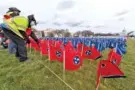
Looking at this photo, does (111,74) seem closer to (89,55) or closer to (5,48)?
(89,55)

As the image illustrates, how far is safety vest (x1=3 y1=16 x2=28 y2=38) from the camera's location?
34.5 feet

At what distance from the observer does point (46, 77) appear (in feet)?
34.3

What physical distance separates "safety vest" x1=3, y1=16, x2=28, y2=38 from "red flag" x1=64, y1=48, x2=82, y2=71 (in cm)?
183

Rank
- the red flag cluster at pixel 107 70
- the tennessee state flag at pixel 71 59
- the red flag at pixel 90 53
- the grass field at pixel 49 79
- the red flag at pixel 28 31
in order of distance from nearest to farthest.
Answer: the red flag cluster at pixel 107 70, the grass field at pixel 49 79, the tennessee state flag at pixel 71 59, the red flag at pixel 28 31, the red flag at pixel 90 53

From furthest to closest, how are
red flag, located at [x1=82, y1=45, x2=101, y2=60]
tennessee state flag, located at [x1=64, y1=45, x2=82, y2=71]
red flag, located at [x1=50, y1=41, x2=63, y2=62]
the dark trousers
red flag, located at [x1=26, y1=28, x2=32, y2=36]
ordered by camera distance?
red flag, located at [x1=82, y1=45, x2=101, y2=60]
red flag, located at [x1=50, y1=41, x2=63, y2=62]
red flag, located at [x1=26, y1=28, x2=32, y2=36]
the dark trousers
tennessee state flag, located at [x1=64, y1=45, x2=82, y2=71]

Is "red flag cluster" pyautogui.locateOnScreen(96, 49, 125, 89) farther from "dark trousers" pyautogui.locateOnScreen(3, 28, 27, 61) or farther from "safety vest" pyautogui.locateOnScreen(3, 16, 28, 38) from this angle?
"dark trousers" pyautogui.locateOnScreen(3, 28, 27, 61)

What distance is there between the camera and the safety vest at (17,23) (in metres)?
10.5

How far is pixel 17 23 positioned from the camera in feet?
34.7

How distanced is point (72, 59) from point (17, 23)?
235 centimetres

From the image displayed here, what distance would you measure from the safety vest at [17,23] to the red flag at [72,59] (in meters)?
1.83

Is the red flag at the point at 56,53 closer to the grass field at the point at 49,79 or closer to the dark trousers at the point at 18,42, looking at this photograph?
the grass field at the point at 49,79

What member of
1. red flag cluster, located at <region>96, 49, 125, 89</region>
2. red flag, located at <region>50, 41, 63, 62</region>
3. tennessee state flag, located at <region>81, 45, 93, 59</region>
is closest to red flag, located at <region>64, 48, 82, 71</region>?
red flag, located at <region>50, 41, 63, 62</region>

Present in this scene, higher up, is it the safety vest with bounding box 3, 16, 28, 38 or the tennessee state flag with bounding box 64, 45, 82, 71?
the safety vest with bounding box 3, 16, 28, 38

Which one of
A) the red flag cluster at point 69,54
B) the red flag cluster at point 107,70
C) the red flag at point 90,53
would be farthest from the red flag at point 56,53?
the red flag cluster at point 107,70
